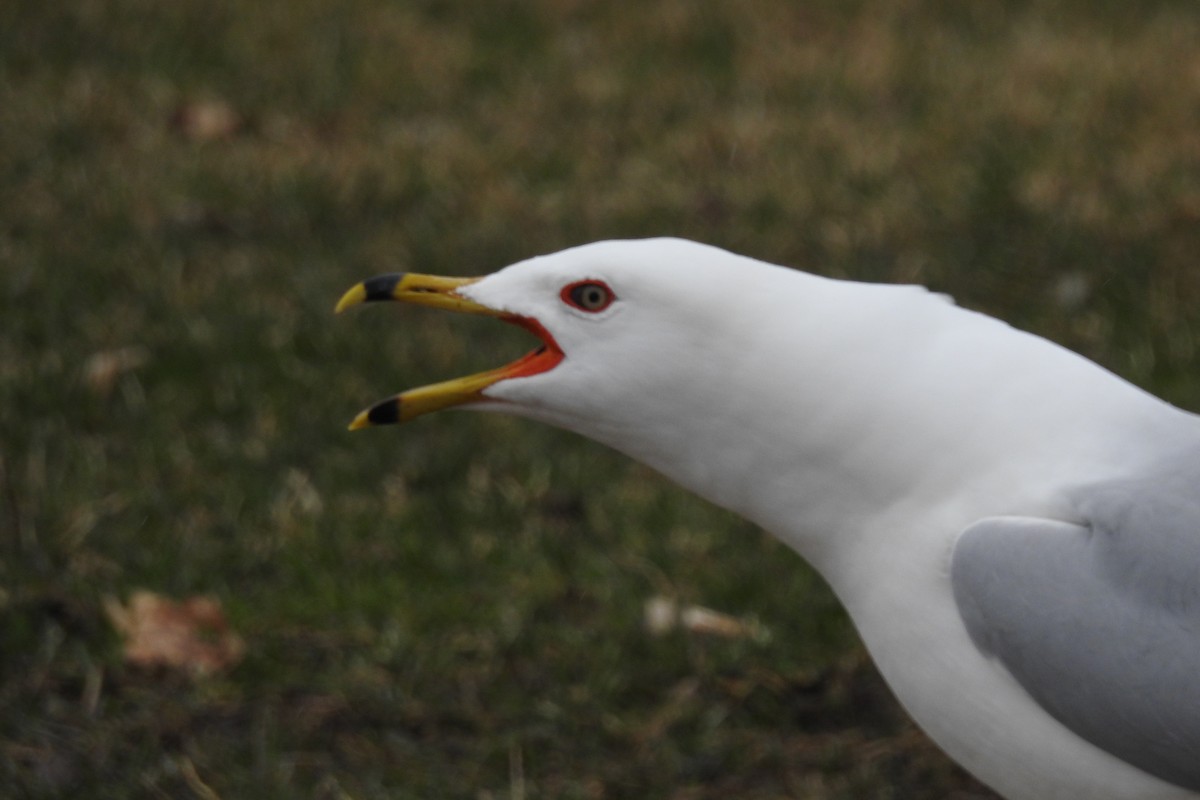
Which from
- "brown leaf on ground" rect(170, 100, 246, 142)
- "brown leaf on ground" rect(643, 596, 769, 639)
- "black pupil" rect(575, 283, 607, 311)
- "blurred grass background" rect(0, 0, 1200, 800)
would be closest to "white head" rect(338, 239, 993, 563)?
"black pupil" rect(575, 283, 607, 311)

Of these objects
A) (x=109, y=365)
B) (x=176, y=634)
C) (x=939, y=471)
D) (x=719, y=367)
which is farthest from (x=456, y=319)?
(x=939, y=471)

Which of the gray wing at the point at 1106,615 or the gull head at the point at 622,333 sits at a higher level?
the gull head at the point at 622,333

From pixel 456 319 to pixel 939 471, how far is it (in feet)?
9.18

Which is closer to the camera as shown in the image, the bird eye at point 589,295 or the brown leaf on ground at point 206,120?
the bird eye at point 589,295

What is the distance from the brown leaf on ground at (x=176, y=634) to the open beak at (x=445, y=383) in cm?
110

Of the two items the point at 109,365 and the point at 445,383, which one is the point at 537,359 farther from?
the point at 109,365

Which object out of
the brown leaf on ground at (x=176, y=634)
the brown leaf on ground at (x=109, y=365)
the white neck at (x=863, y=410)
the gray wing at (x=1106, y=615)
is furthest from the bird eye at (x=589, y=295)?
the brown leaf on ground at (x=109, y=365)

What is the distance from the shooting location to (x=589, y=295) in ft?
7.97

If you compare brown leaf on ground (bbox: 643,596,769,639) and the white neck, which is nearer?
the white neck

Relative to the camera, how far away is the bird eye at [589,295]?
2420 millimetres

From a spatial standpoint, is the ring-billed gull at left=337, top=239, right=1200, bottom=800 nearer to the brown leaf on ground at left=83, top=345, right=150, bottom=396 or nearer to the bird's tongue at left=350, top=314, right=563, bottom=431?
the bird's tongue at left=350, top=314, right=563, bottom=431

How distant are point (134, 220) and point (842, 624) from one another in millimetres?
2939

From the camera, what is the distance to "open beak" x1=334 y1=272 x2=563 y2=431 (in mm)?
2490

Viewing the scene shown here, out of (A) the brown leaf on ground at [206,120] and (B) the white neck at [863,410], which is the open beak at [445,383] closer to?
(B) the white neck at [863,410]
